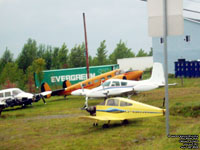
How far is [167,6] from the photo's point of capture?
8.38 m

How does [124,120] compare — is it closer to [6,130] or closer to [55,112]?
[6,130]

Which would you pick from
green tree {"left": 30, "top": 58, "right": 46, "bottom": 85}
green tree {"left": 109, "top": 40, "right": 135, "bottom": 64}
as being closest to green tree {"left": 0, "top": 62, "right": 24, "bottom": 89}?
green tree {"left": 30, "top": 58, "right": 46, "bottom": 85}

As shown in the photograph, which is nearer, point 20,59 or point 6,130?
point 6,130

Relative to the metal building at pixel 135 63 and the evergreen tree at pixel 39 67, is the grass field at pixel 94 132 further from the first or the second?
the metal building at pixel 135 63

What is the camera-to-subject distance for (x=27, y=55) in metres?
67.7

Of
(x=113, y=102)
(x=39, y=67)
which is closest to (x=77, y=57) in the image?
(x=39, y=67)

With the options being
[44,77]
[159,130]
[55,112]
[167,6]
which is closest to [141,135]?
[159,130]

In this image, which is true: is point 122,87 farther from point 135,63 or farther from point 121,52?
point 121,52

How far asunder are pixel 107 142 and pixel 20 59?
183 feet

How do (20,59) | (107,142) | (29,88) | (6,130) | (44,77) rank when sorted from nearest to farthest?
(107,142)
(6,130)
(29,88)
(44,77)
(20,59)

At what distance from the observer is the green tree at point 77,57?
6925 cm

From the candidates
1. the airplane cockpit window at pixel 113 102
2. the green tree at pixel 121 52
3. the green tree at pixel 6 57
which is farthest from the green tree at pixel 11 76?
the green tree at pixel 121 52

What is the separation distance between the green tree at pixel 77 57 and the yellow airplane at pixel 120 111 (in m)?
52.3

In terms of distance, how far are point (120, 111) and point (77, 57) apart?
53891 millimetres
